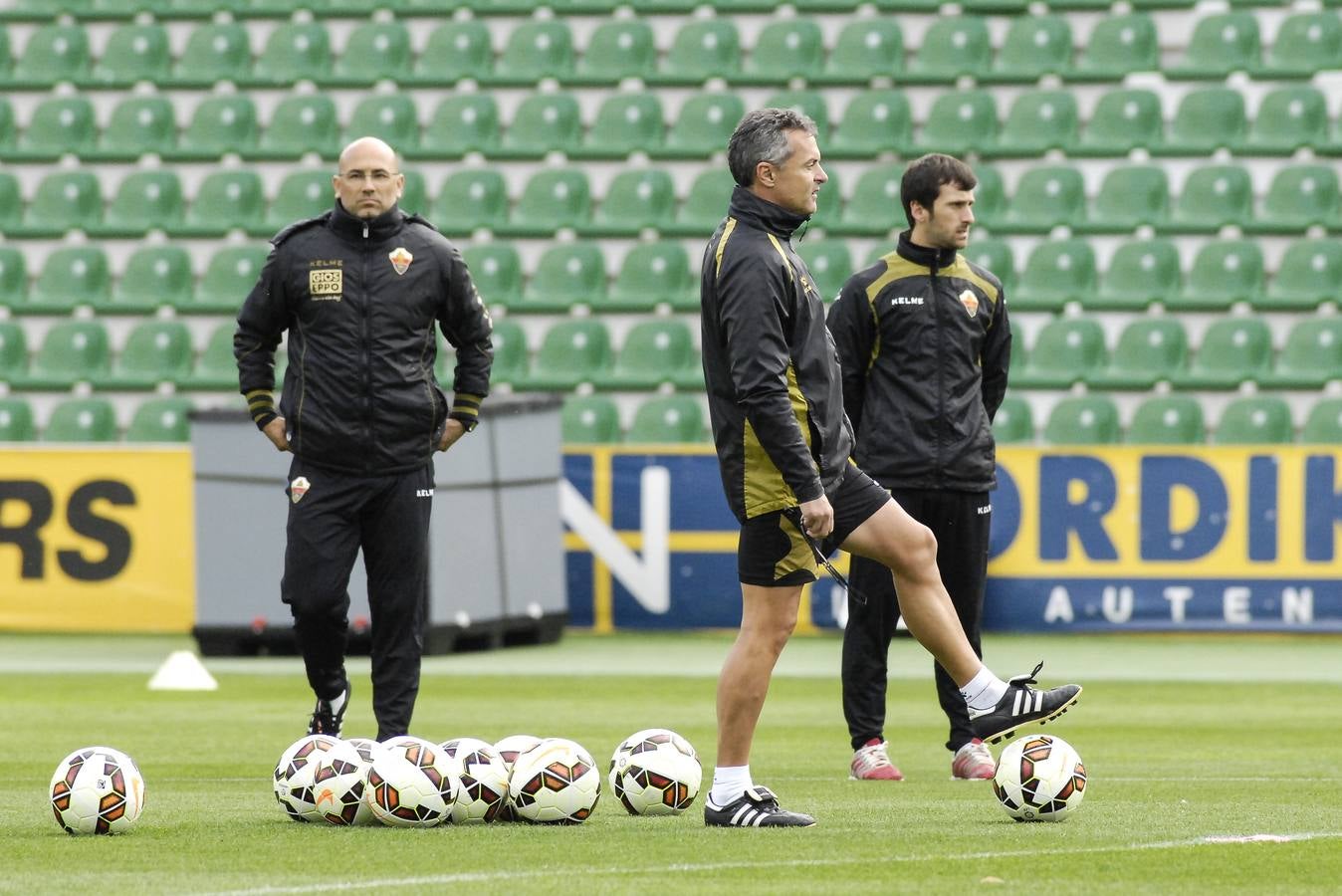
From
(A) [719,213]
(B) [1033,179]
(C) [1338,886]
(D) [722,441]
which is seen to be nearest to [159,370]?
(A) [719,213]

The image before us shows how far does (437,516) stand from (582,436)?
3.66 metres

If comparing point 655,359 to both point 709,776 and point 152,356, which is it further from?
point 709,776

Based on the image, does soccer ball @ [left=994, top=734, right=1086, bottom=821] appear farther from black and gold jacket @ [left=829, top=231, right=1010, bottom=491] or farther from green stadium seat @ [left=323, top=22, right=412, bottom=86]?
green stadium seat @ [left=323, top=22, right=412, bottom=86]

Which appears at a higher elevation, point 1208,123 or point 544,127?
point 544,127

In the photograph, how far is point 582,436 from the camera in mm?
17125

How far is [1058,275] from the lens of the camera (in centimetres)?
1773

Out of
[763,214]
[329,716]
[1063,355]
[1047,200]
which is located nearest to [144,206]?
[1047,200]

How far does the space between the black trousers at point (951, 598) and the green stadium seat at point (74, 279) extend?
12.4m

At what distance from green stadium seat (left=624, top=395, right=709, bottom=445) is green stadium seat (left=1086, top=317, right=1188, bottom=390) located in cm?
308

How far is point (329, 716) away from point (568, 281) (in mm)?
10870

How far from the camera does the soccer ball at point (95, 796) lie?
6.17 meters

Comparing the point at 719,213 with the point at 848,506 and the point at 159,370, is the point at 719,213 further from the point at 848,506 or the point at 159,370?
the point at 848,506

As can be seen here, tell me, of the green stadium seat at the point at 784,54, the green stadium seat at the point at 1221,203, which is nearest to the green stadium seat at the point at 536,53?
the green stadium seat at the point at 784,54

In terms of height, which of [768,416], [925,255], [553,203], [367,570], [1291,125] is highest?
[1291,125]
